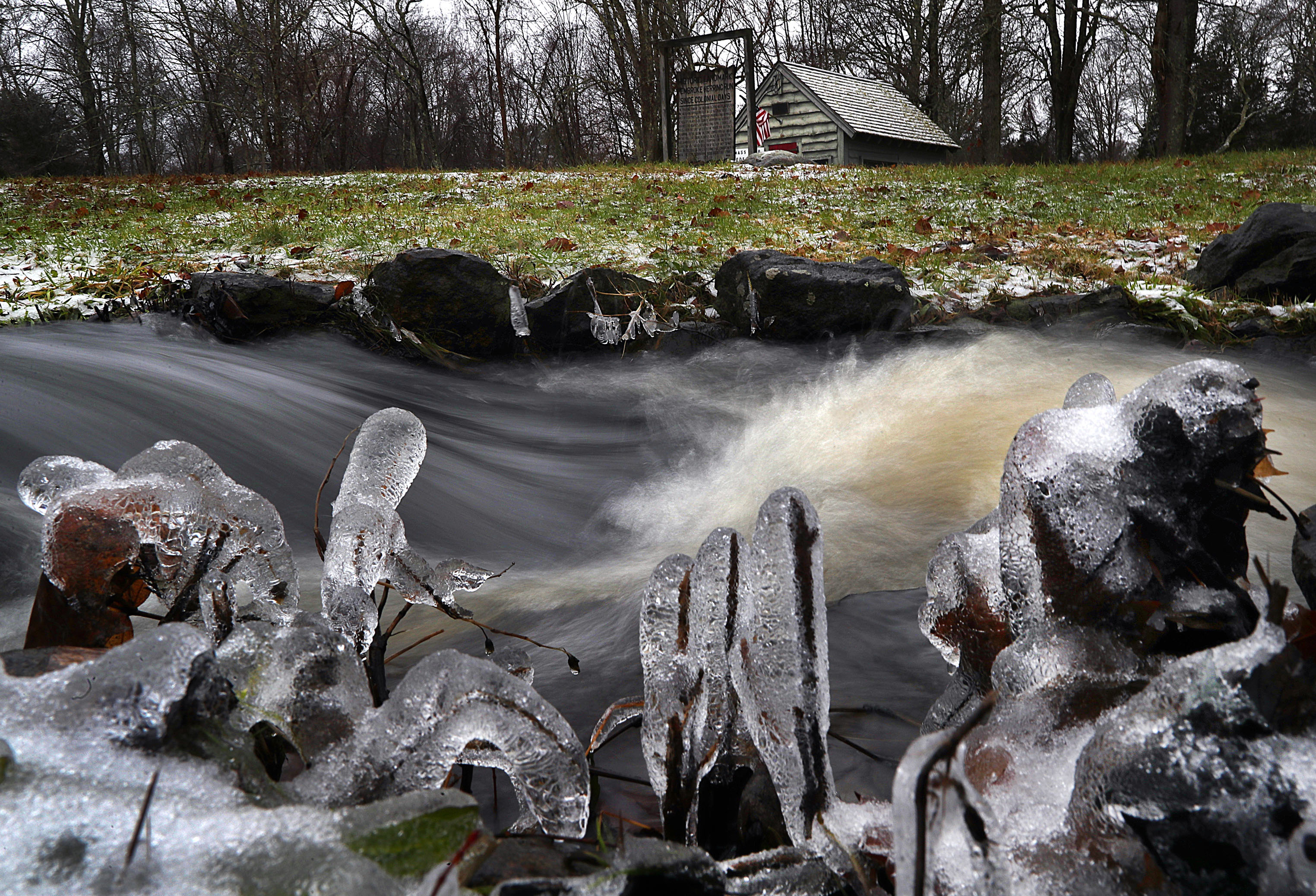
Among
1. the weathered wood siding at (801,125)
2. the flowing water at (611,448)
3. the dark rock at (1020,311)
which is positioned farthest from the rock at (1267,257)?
the weathered wood siding at (801,125)

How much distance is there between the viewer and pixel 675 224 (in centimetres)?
930

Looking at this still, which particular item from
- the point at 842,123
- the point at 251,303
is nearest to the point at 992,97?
the point at 842,123

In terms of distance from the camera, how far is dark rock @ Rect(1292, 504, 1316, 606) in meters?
1.14

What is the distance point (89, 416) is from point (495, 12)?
2674cm

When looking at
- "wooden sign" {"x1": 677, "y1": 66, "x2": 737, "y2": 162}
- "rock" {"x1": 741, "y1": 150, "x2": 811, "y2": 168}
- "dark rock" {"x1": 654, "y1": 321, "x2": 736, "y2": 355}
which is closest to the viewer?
"dark rock" {"x1": 654, "y1": 321, "x2": 736, "y2": 355}

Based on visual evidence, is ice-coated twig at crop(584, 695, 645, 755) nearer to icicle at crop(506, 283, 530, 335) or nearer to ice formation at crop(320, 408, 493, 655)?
ice formation at crop(320, 408, 493, 655)

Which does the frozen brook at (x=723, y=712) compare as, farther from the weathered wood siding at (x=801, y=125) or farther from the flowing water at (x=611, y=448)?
the weathered wood siding at (x=801, y=125)

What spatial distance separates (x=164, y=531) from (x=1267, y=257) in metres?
7.77

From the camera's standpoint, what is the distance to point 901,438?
438 cm

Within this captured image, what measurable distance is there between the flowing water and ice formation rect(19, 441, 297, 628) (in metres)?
0.82

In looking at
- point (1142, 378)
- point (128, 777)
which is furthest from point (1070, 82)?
point (128, 777)

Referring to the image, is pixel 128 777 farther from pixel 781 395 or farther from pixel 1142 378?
pixel 1142 378

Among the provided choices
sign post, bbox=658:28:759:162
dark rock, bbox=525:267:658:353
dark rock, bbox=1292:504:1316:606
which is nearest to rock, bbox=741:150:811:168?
sign post, bbox=658:28:759:162

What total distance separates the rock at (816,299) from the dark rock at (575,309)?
982 millimetres
